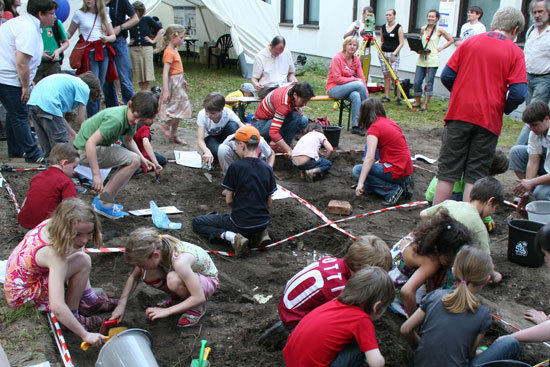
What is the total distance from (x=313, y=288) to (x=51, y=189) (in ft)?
7.23

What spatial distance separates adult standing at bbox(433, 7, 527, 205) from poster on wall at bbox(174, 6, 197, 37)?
14.5 m

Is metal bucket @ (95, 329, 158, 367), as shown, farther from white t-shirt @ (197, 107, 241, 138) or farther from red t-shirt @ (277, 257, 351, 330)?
white t-shirt @ (197, 107, 241, 138)

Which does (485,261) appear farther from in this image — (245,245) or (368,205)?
(368,205)

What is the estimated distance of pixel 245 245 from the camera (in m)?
4.51

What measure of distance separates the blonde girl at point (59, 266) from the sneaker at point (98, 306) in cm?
8

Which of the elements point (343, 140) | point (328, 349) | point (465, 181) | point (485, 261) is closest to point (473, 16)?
point (343, 140)

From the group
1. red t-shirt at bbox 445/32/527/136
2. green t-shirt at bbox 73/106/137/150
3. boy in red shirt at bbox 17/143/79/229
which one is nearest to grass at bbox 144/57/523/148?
red t-shirt at bbox 445/32/527/136

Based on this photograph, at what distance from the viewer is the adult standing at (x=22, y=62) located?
219 inches

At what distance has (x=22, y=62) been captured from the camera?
223 inches

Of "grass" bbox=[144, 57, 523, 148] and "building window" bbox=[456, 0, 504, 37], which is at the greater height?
"building window" bbox=[456, 0, 504, 37]

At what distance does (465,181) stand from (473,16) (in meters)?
6.08

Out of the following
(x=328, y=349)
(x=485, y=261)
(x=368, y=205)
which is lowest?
(x=368, y=205)

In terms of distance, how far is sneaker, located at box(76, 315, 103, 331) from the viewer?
3326 millimetres

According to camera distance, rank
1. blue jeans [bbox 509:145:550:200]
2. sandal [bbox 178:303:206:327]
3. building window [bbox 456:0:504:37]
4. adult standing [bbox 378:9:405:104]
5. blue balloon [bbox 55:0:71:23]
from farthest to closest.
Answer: adult standing [bbox 378:9:405:104] < building window [bbox 456:0:504:37] < blue balloon [bbox 55:0:71:23] < blue jeans [bbox 509:145:550:200] < sandal [bbox 178:303:206:327]
